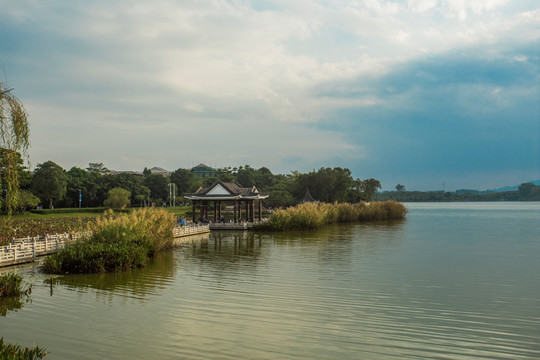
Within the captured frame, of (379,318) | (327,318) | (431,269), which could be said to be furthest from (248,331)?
(431,269)

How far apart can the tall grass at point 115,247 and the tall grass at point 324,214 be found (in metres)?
14.5

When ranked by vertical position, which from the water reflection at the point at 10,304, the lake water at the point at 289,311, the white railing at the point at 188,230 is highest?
the white railing at the point at 188,230

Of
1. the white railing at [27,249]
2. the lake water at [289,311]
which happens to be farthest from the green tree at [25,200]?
the lake water at [289,311]

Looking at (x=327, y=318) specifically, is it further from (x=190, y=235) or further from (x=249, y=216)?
(x=249, y=216)

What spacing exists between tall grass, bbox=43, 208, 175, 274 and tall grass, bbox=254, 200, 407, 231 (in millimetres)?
14518

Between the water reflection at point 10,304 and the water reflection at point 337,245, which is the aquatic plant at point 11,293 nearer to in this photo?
the water reflection at point 10,304

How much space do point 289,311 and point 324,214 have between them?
28.0m

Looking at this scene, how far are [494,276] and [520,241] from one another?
15037 mm

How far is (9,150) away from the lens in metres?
9.76

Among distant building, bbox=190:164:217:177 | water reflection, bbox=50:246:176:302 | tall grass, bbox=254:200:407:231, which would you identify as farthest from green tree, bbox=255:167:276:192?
water reflection, bbox=50:246:176:302

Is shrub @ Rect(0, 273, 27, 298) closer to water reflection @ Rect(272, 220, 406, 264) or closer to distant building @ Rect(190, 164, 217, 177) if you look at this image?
water reflection @ Rect(272, 220, 406, 264)

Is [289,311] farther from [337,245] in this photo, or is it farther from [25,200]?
[25,200]

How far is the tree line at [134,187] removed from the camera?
171 ft

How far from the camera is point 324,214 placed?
38.1 meters
